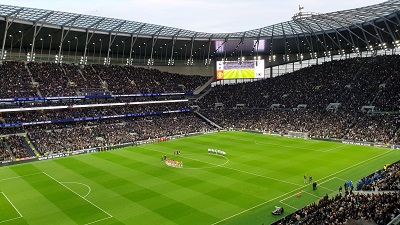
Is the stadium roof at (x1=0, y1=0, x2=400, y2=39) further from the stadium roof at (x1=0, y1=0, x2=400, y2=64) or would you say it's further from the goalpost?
the goalpost

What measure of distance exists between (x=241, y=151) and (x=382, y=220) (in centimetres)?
3147

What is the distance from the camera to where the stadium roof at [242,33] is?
178ft

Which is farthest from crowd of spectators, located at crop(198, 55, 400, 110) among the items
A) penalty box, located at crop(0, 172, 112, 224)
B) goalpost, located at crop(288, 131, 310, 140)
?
penalty box, located at crop(0, 172, 112, 224)

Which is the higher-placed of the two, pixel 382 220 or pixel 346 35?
pixel 346 35

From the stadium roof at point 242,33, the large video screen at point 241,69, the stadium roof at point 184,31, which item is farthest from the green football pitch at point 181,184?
the large video screen at point 241,69

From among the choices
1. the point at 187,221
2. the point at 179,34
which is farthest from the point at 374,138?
the point at 179,34

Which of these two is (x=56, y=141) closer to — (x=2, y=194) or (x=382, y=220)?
(x=2, y=194)

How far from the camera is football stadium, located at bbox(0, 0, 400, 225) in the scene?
25547 millimetres

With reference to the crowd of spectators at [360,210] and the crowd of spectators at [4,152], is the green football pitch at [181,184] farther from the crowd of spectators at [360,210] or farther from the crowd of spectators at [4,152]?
the crowd of spectators at [4,152]

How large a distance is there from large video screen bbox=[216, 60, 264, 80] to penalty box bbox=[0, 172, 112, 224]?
1979 inches

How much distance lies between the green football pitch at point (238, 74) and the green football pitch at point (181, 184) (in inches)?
1143

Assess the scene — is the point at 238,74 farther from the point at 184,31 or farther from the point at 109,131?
the point at 109,131

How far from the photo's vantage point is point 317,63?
87062 mm

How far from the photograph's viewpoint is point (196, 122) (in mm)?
72625
